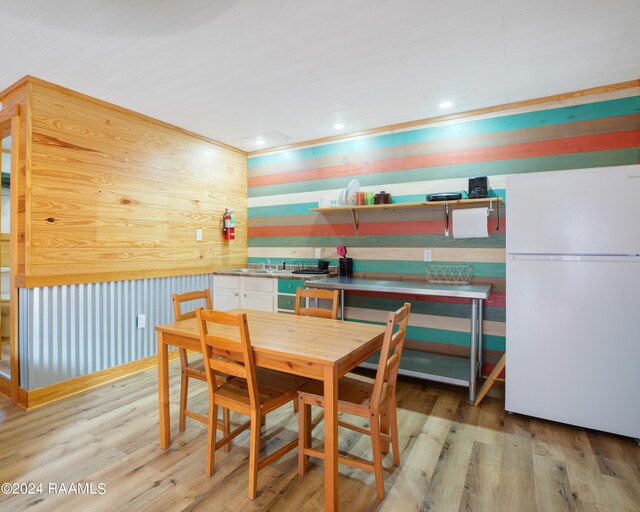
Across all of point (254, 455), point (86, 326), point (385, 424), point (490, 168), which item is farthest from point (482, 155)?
point (86, 326)

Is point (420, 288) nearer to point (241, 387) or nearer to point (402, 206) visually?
point (402, 206)

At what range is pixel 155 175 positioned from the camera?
3.53 meters

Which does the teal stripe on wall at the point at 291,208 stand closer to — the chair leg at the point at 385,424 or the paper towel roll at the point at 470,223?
the paper towel roll at the point at 470,223

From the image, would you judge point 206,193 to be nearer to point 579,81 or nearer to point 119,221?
point 119,221

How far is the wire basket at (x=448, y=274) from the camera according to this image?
10.7ft

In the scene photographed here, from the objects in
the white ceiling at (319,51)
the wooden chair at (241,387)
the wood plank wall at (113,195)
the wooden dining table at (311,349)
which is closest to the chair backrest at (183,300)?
the wooden dining table at (311,349)

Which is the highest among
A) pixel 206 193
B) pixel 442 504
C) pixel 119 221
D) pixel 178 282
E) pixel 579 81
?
pixel 579 81

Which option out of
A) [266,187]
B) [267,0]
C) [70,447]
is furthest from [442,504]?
[266,187]

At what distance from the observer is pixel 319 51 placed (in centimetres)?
228

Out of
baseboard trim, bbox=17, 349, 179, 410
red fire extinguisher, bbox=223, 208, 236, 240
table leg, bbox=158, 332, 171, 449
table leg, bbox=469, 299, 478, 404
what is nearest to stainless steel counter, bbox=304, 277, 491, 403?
table leg, bbox=469, 299, 478, 404

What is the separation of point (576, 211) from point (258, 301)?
2919mm

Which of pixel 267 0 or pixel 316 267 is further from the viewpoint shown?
pixel 316 267

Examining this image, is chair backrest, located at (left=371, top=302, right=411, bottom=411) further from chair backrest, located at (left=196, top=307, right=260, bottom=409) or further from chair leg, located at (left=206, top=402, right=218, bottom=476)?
chair leg, located at (left=206, top=402, right=218, bottom=476)

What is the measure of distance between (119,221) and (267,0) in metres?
2.33
